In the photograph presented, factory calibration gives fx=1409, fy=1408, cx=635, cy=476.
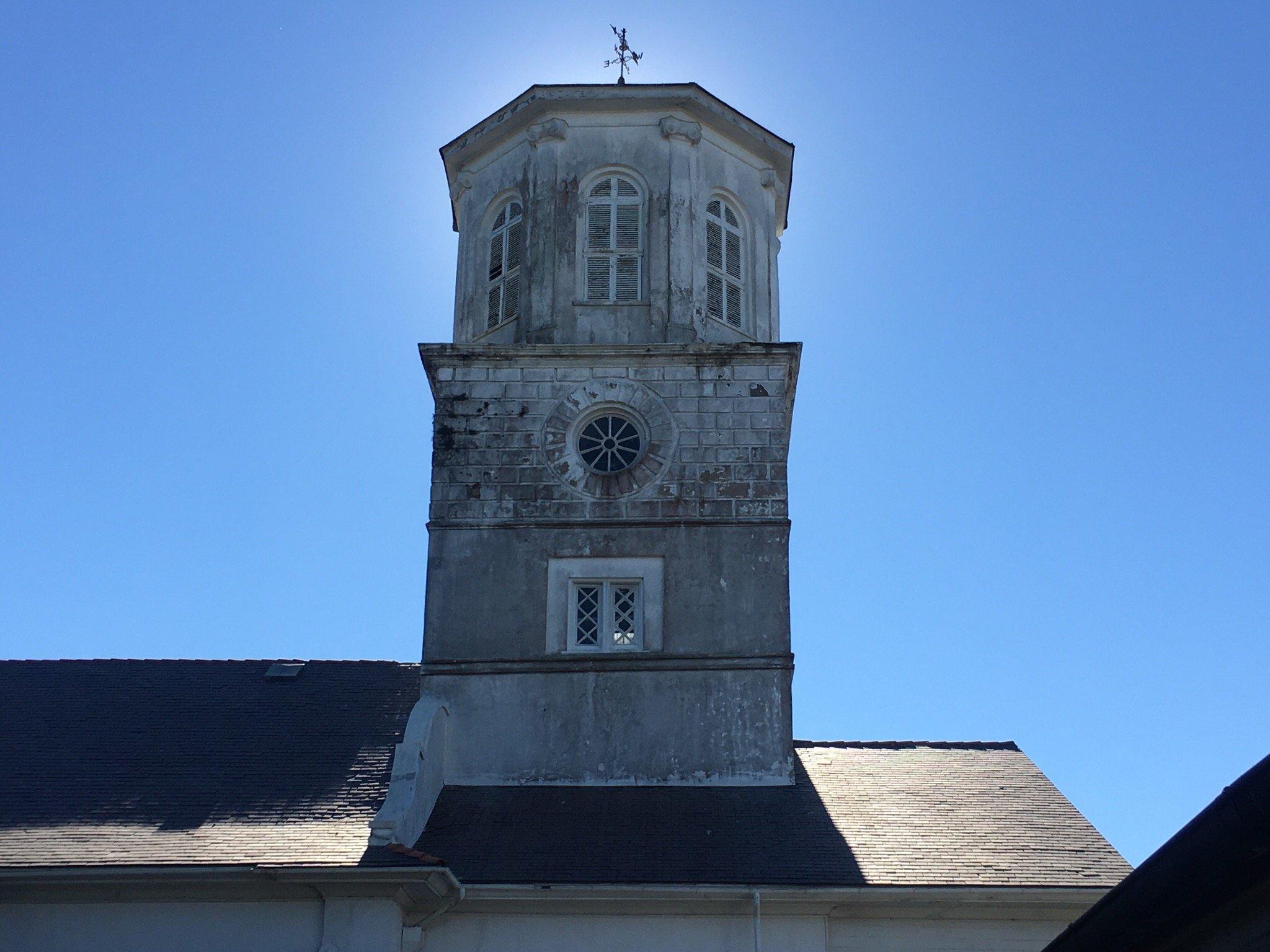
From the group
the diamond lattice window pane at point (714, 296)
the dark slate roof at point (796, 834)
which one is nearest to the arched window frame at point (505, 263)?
the diamond lattice window pane at point (714, 296)

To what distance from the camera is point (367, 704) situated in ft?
60.0

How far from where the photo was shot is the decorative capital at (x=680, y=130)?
2003 cm

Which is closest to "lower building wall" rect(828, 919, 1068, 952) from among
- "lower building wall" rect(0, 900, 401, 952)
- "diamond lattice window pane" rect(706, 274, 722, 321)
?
"lower building wall" rect(0, 900, 401, 952)

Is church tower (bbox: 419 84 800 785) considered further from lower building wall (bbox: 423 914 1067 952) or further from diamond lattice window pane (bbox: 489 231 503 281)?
lower building wall (bbox: 423 914 1067 952)

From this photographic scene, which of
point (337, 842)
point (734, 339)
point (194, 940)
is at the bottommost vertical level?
point (194, 940)

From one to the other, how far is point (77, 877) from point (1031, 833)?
10.1 metres

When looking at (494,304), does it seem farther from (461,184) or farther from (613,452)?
(613,452)

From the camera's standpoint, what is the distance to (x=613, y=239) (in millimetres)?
19594

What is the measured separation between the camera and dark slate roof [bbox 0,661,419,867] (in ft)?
48.1

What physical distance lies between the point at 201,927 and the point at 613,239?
34.1 ft

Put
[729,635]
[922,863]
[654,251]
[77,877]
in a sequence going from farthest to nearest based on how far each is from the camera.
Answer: [654,251], [729,635], [922,863], [77,877]

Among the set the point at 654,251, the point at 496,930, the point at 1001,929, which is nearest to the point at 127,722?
the point at 496,930

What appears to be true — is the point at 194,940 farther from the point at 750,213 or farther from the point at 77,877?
the point at 750,213

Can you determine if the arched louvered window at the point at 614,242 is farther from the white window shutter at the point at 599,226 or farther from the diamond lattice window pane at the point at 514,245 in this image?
the diamond lattice window pane at the point at 514,245
